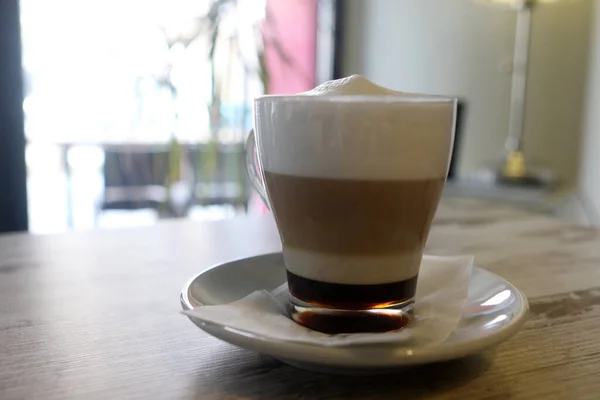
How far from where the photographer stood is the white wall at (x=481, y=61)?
2.06 metres

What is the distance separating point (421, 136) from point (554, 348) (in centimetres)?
17

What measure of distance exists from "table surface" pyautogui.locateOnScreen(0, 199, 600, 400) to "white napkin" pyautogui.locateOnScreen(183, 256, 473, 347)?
0.02m

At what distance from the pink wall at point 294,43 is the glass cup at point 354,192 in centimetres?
248

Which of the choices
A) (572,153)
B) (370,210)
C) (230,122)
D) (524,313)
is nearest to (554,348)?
(524,313)

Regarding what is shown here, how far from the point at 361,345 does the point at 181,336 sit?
15 centimetres

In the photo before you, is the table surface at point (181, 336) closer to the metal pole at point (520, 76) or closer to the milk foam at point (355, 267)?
the milk foam at point (355, 267)

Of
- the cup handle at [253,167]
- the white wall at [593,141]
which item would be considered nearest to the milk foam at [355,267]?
the cup handle at [253,167]

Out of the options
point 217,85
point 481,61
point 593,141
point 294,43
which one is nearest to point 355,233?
point 593,141

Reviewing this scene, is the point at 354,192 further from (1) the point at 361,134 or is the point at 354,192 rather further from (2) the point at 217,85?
(2) the point at 217,85

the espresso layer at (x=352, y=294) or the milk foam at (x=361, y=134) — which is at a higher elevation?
the milk foam at (x=361, y=134)

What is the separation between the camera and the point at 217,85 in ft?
7.32

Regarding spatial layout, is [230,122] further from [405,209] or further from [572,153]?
[405,209]

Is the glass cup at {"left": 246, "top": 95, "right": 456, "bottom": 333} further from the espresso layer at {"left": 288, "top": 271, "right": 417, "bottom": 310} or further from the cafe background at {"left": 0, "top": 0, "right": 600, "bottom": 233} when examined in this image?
the cafe background at {"left": 0, "top": 0, "right": 600, "bottom": 233}

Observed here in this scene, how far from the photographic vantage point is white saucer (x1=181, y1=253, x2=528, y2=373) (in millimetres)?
328
